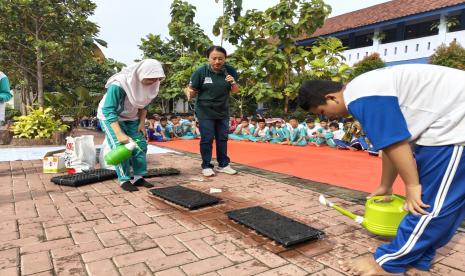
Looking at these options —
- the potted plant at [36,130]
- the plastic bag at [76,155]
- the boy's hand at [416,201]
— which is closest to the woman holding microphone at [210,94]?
the plastic bag at [76,155]

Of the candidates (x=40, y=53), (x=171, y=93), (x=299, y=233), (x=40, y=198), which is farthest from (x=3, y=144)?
(x=171, y=93)

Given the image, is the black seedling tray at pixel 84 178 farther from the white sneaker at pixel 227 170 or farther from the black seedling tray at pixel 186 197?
the white sneaker at pixel 227 170

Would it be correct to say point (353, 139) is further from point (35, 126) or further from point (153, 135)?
point (35, 126)

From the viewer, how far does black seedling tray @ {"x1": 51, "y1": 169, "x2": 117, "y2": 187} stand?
3.72 metres

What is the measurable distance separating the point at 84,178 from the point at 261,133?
681 centimetres

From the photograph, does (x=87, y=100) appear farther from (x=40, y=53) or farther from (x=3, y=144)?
(x=3, y=144)

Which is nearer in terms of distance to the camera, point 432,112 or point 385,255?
point 432,112

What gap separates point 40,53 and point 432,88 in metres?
12.6

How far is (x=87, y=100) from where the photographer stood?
1377 cm

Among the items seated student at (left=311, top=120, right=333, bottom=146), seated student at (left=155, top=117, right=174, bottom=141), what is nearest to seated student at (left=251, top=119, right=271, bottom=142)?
seated student at (left=311, top=120, right=333, bottom=146)

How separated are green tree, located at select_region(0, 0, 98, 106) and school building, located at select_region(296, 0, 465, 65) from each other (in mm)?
14143

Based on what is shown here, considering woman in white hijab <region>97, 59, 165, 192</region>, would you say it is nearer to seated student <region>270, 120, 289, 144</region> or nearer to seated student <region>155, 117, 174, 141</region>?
seated student <region>270, 120, 289, 144</region>

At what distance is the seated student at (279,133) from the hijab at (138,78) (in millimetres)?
6220

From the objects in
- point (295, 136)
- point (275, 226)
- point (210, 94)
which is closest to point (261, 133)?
point (295, 136)
